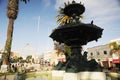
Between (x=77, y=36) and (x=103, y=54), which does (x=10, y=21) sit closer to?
(x=77, y=36)

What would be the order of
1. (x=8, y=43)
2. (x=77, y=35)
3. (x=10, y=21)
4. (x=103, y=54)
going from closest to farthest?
(x=77, y=35) → (x=8, y=43) → (x=10, y=21) → (x=103, y=54)

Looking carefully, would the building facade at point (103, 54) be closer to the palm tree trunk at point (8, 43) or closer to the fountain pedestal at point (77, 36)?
the palm tree trunk at point (8, 43)

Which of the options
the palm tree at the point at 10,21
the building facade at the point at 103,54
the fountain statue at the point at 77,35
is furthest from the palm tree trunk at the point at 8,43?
the building facade at the point at 103,54

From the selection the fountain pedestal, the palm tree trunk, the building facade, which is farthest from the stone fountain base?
the building facade

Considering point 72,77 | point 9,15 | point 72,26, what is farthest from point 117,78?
point 9,15

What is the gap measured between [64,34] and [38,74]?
2.76 meters

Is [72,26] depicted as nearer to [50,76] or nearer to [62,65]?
[62,65]

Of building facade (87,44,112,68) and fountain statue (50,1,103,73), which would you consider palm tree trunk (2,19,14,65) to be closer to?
fountain statue (50,1,103,73)

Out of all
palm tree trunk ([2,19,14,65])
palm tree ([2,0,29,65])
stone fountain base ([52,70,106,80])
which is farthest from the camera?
palm tree ([2,0,29,65])

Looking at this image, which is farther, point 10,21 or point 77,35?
point 10,21

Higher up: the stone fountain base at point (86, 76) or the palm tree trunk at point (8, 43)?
the palm tree trunk at point (8, 43)

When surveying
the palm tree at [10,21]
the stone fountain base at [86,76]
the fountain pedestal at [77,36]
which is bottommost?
the stone fountain base at [86,76]

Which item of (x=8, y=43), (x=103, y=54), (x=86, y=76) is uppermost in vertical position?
(x=8, y=43)

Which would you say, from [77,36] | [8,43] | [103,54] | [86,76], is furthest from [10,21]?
[103,54]
